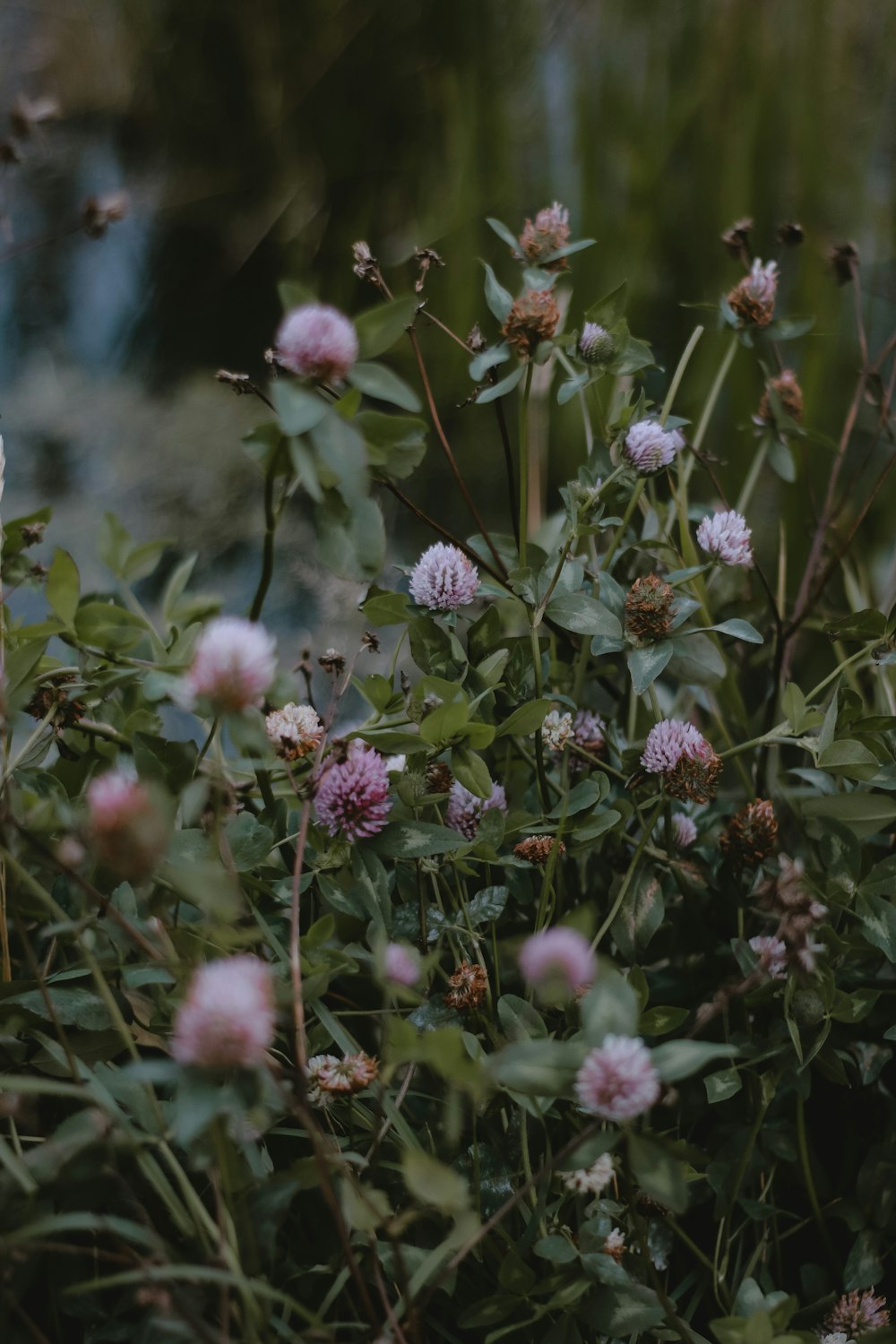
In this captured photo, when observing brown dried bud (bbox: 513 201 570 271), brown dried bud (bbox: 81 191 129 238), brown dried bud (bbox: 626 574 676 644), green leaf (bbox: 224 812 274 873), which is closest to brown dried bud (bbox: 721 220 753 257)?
brown dried bud (bbox: 513 201 570 271)

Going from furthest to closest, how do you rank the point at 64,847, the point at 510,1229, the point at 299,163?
the point at 299,163, the point at 510,1229, the point at 64,847

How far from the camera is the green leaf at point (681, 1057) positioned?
31 cm

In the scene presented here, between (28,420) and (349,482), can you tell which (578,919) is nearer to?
(349,482)

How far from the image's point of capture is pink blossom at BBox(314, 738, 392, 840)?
48 cm

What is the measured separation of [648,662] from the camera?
1.70 feet

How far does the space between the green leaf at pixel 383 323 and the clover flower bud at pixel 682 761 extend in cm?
25

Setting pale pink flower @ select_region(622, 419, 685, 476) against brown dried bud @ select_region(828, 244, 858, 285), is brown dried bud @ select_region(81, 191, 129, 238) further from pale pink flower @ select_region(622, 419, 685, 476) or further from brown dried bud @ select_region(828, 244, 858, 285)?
brown dried bud @ select_region(828, 244, 858, 285)

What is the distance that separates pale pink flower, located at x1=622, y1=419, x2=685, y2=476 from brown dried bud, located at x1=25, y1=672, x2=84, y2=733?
0.33 meters

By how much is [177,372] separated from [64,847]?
86cm

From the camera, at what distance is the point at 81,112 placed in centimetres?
118

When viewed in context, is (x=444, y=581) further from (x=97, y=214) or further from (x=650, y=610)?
(x=97, y=214)

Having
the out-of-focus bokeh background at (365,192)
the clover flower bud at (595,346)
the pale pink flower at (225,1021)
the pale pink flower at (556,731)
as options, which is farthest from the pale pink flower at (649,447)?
the out-of-focus bokeh background at (365,192)

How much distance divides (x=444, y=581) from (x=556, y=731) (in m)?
→ 0.10

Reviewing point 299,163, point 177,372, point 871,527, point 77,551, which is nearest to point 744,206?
point 871,527
